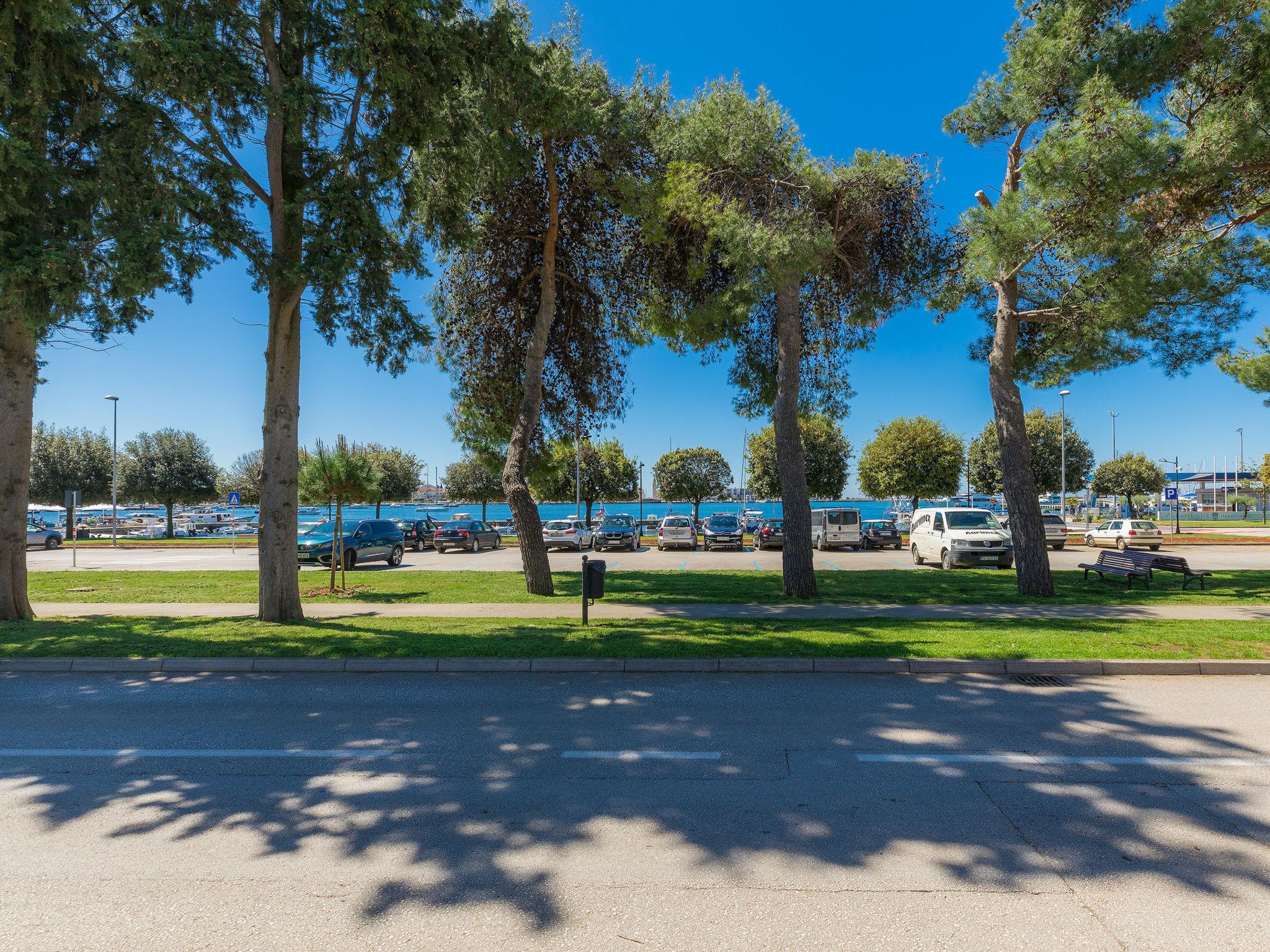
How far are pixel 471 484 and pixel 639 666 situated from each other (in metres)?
49.7

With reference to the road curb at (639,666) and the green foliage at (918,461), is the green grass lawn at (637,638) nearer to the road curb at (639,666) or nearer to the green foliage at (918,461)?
the road curb at (639,666)

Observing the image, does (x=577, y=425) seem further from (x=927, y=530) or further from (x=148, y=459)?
(x=148, y=459)

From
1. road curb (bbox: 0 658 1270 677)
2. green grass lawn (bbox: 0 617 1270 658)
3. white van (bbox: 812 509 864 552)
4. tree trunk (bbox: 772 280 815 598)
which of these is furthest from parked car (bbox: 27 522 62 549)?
tree trunk (bbox: 772 280 815 598)

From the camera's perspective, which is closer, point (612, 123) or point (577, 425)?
point (612, 123)

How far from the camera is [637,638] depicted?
905 centimetres

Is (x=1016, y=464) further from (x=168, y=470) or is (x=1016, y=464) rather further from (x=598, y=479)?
(x=168, y=470)

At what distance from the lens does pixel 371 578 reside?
19250 mm

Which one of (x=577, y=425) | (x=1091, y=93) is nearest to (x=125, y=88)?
(x=577, y=425)

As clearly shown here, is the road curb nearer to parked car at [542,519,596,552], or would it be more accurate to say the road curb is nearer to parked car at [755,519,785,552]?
parked car at [542,519,596,552]

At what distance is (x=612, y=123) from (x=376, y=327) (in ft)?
21.6

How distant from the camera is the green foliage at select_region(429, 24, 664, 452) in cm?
1346

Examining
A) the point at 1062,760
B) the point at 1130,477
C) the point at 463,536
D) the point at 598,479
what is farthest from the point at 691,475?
the point at 1062,760

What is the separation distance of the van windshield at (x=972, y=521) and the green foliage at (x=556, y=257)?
11639 millimetres

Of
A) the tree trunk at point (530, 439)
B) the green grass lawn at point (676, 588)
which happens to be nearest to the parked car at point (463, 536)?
the green grass lawn at point (676, 588)
